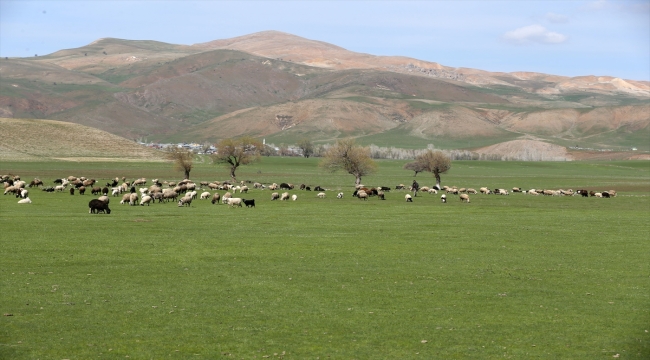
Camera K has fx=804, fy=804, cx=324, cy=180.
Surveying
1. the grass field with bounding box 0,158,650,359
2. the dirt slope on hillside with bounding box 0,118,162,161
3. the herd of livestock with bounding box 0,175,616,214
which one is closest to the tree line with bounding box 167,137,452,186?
the herd of livestock with bounding box 0,175,616,214

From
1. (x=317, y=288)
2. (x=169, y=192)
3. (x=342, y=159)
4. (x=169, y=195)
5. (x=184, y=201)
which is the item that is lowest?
(x=317, y=288)

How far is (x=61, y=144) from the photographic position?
139750mm

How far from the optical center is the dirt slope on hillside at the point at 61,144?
131 m

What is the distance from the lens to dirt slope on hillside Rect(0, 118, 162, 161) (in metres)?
131

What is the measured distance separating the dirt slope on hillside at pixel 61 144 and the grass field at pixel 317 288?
94851 mm

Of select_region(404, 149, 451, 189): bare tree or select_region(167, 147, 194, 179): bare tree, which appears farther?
select_region(404, 149, 451, 189): bare tree

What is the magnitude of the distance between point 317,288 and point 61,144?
12707 cm

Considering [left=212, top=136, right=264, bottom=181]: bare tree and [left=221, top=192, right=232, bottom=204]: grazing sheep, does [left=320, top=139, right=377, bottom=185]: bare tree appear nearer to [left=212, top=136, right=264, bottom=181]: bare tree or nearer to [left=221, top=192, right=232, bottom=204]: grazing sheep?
[left=212, top=136, right=264, bottom=181]: bare tree

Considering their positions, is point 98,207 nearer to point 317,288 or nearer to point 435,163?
point 317,288

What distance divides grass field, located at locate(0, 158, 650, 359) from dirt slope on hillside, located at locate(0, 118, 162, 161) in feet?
311

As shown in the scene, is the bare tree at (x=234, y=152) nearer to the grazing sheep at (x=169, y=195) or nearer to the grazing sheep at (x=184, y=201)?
the grazing sheep at (x=169, y=195)

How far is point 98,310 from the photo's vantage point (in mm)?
18359

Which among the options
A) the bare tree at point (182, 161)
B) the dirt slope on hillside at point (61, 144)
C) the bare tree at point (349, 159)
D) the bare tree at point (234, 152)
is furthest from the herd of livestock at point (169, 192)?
the dirt slope on hillside at point (61, 144)

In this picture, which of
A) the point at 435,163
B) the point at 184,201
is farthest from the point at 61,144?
the point at 184,201
